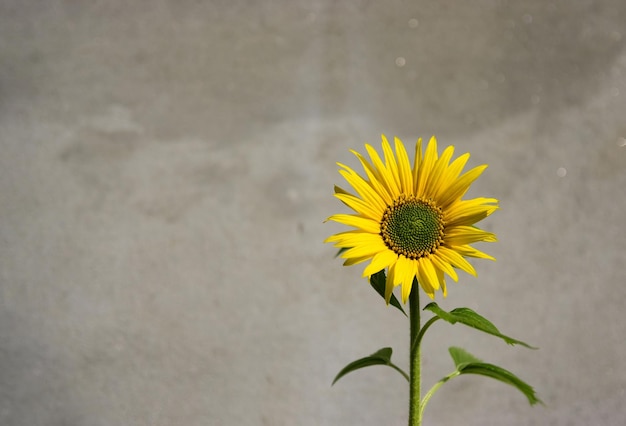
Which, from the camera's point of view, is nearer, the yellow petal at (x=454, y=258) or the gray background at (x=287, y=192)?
the yellow petal at (x=454, y=258)

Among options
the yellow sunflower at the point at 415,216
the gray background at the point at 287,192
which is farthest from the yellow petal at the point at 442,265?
the gray background at the point at 287,192

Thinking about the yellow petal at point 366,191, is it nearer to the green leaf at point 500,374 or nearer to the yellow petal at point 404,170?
the yellow petal at point 404,170

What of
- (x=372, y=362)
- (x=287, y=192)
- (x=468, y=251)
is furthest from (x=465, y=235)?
(x=287, y=192)

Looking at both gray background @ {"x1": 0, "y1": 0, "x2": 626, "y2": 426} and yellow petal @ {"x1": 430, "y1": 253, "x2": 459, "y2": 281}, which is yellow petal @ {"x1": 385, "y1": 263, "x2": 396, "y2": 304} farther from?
gray background @ {"x1": 0, "y1": 0, "x2": 626, "y2": 426}

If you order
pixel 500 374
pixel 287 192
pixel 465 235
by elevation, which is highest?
pixel 287 192

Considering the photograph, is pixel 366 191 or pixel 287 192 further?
pixel 287 192

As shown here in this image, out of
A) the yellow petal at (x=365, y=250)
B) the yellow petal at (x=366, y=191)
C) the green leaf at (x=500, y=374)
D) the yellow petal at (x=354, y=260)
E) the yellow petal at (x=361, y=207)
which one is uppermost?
the yellow petal at (x=366, y=191)

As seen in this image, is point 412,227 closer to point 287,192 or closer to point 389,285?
point 389,285

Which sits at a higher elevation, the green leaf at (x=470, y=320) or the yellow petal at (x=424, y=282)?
the yellow petal at (x=424, y=282)

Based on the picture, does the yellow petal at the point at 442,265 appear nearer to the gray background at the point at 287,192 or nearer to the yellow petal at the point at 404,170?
the yellow petal at the point at 404,170
